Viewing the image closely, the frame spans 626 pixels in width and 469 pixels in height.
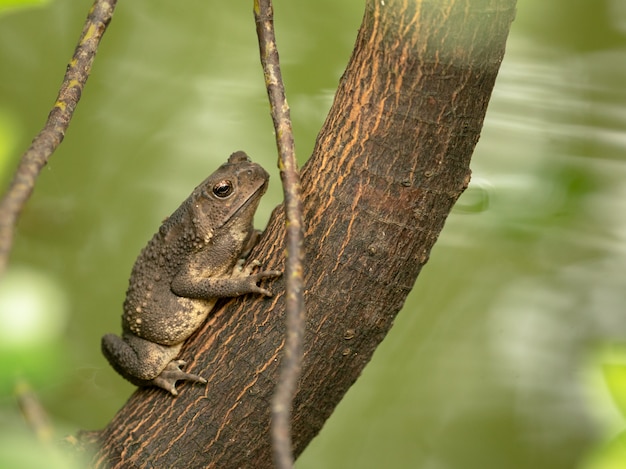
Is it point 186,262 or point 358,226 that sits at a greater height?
point 358,226

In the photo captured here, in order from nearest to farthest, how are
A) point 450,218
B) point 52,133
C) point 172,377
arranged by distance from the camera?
1. point 52,133
2. point 172,377
3. point 450,218

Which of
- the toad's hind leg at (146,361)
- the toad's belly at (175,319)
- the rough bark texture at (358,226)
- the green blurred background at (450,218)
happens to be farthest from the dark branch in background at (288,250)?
the green blurred background at (450,218)

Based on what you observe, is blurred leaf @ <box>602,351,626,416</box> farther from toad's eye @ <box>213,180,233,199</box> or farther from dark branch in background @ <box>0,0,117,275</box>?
toad's eye @ <box>213,180,233,199</box>

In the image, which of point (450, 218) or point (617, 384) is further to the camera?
point (450, 218)

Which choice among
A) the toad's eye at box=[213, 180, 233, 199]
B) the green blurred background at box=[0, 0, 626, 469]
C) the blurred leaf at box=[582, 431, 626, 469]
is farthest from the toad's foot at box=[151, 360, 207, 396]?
the green blurred background at box=[0, 0, 626, 469]

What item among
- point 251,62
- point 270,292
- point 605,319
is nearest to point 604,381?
point 270,292

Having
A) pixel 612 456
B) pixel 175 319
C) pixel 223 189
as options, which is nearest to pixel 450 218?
pixel 223 189

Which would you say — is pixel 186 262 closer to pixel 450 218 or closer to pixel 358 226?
pixel 358 226

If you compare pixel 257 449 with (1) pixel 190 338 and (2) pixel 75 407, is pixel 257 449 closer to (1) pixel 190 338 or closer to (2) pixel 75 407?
(1) pixel 190 338
